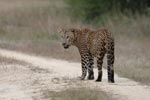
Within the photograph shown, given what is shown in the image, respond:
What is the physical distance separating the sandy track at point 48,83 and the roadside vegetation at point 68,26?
4.65 ft

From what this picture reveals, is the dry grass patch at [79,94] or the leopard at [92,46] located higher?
the leopard at [92,46]

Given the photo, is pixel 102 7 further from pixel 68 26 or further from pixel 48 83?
pixel 48 83

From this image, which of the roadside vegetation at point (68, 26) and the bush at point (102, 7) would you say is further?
the bush at point (102, 7)

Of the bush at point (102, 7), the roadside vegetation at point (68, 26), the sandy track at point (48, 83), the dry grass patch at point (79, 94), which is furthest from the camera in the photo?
the bush at point (102, 7)

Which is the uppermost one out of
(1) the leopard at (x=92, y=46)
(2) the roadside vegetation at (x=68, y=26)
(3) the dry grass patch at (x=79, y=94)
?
(2) the roadside vegetation at (x=68, y=26)

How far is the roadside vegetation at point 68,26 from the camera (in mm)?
22252

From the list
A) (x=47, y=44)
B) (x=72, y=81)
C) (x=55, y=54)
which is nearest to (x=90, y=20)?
(x=47, y=44)

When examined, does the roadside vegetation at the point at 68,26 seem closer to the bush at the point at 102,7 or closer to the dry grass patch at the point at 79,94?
the bush at the point at 102,7

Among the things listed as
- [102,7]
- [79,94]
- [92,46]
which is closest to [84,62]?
[92,46]

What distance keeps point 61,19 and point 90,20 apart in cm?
166

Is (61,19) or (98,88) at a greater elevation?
(61,19)

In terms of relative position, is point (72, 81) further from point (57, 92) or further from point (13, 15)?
point (13, 15)

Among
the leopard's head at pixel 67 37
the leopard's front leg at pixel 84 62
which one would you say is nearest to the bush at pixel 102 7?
the leopard's head at pixel 67 37

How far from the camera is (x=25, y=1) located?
46.4 meters
